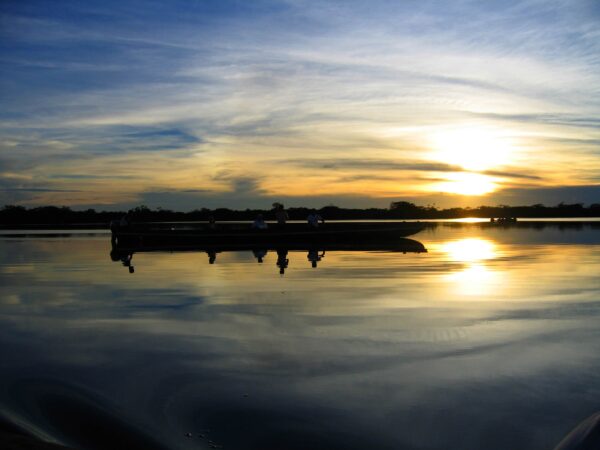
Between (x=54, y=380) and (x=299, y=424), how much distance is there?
394 centimetres

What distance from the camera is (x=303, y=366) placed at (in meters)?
8.91

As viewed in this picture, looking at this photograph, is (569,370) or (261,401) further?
(569,370)

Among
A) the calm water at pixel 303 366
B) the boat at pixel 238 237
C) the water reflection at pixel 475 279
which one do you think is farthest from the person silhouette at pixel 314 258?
the calm water at pixel 303 366

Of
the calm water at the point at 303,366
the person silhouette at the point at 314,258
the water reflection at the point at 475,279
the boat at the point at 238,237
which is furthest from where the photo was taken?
the boat at the point at 238,237

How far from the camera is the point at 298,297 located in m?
16.4

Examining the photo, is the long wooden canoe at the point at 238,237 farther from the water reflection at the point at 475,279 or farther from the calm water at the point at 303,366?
the calm water at the point at 303,366

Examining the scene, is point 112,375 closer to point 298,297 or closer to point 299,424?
point 299,424

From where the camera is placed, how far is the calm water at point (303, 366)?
6.43 m

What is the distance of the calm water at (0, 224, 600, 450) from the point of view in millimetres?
6426

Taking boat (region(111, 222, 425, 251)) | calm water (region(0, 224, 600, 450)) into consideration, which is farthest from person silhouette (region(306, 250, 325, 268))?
calm water (region(0, 224, 600, 450))

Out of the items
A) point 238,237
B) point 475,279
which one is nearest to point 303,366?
point 475,279

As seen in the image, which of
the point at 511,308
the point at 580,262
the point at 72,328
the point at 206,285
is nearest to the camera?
the point at 72,328

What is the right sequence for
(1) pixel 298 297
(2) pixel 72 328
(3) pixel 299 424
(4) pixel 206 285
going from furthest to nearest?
(4) pixel 206 285 → (1) pixel 298 297 → (2) pixel 72 328 → (3) pixel 299 424

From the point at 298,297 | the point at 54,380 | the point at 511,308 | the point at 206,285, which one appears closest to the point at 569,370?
the point at 511,308
